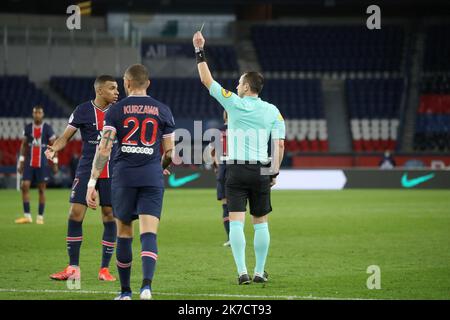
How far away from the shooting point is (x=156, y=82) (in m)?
45.4

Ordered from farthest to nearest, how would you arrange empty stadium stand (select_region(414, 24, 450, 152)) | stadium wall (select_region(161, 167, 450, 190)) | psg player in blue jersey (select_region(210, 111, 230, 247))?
empty stadium stand (select_region(414, 24, 450, 152)) < stadium wall (select_region(161, 167, 450, 190)) < psg player in blue jersey (select_region(210, 111, 230, 247))

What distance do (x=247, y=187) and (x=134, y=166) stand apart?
6.94ft

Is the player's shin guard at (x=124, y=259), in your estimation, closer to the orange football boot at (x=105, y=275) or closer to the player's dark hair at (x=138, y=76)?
the player's dark hair at (x=138, y=76)

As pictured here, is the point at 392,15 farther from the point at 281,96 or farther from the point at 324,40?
the point at 281,96

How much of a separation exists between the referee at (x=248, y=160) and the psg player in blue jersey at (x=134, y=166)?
160 centimetres

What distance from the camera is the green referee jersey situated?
10.6 metres

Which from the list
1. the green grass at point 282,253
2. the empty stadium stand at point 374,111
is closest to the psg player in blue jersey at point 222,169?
the green grass at point 282,253

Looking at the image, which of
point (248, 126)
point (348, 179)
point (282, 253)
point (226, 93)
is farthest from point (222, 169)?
point (348, 179)

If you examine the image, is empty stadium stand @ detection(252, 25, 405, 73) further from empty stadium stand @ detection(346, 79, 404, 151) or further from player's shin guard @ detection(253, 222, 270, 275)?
player's shin guard @ detection(253, 222, 270, 275)

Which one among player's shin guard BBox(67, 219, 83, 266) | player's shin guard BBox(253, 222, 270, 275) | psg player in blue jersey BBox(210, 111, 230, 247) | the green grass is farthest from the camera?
psg player in blue jersey BBox(210, 111, 230, 247)

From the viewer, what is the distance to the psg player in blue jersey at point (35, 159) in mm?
19578

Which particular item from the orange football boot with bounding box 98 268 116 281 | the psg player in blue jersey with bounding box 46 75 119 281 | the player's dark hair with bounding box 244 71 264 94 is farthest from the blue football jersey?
the player's dark hair with bounding box 244 71 264 94

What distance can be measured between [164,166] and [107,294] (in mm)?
1465

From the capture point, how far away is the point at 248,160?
10.7 meters
